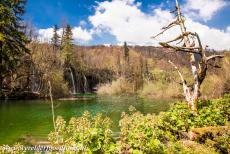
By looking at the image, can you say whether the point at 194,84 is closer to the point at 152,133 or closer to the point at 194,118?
the point at 194,118

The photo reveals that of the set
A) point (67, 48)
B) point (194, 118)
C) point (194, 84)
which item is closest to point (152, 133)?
point (194, 118)

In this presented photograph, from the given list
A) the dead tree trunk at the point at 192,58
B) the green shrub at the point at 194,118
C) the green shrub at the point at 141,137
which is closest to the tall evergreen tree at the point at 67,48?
the dead tree trunk at the point at 192,58

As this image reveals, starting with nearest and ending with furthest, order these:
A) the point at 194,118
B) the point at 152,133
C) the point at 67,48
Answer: the point at 152,133 < the point at 194,118 < the point at 67,48

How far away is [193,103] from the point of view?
1501cm

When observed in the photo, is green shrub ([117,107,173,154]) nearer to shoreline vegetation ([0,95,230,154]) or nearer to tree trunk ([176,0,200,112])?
shoreline vegetation ([0,95,230,154])

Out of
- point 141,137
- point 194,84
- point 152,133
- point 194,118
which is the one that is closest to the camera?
point 141,137

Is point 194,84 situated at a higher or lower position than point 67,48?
lower

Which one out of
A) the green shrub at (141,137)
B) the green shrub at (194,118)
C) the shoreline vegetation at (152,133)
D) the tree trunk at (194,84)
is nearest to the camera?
the shoreline vegetation at (152,133)

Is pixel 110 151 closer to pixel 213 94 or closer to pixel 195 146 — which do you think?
pixel 195 146

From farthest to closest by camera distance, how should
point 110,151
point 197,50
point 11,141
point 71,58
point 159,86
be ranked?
point 71,58
point 159,86
point 11,141
point 197,50
point 110,151

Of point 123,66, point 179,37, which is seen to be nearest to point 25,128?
point 179,37

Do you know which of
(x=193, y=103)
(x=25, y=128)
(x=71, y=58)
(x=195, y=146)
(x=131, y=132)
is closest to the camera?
(x=131, y=132)

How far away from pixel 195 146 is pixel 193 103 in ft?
16.7

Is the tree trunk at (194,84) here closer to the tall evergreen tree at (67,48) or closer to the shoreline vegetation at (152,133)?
the shoreline vegetation at (152,133)
